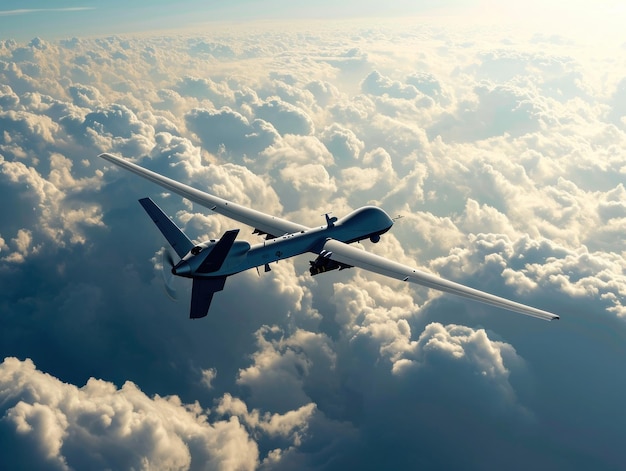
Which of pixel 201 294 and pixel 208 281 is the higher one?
pixel 208 281

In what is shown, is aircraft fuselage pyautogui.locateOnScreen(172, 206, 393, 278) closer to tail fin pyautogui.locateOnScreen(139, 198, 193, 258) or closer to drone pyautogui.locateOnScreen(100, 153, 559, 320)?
drone pyautogui.locateOnScreen(100, 153, 559, 320)

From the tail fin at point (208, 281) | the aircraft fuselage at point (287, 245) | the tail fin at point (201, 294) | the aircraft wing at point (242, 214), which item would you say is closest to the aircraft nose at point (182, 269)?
the aircraft fuselage at point (287, 245)

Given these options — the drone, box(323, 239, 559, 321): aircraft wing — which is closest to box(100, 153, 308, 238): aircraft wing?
the drone

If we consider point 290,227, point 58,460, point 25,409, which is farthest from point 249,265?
point 58,460

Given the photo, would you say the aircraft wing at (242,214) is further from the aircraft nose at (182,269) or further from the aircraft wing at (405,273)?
the aircraft nose at (182,269)

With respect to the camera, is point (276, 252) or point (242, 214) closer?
point (276, 252)

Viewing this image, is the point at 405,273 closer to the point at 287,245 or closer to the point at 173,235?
the point at 287,245

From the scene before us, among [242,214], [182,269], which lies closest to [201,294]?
[182,269]

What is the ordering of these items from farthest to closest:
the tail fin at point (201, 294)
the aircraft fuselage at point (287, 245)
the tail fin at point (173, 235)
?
the tail fin at point (173, 235), the tail fin at point (201, 294), the aircraft fuselage at point (287, 245)
